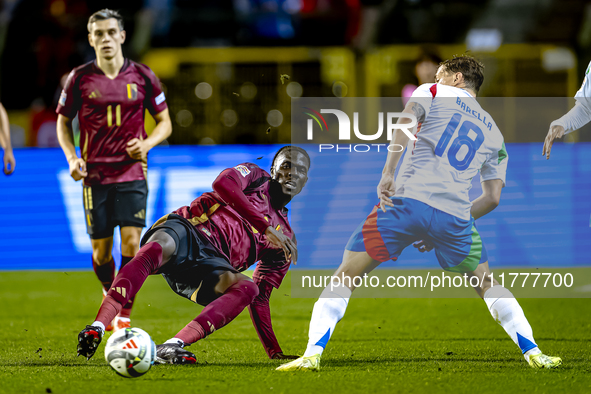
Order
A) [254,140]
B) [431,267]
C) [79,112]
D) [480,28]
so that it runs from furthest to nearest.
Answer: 1. [480,28]
2. [254,140]
3. [79,112]
4. [431,267]

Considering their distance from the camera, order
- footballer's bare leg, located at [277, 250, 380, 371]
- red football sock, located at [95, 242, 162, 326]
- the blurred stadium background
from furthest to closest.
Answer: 1. the blurred stadium background
2. footballer's bare leg, located at [277, 250, 380, 371]
3. red football sock, located at [95, 242, 162, 326]

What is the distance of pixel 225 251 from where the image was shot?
14.6 feet

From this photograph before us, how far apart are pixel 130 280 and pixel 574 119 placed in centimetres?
284

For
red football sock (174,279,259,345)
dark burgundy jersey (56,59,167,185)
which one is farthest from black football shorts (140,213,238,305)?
dark burgundy jersey (56,59,167,185)

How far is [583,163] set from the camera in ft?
23.8

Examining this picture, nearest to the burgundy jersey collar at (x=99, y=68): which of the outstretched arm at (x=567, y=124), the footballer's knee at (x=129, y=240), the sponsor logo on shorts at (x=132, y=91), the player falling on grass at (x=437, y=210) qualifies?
the sponsor logo on shorts at (x=132, y=91)

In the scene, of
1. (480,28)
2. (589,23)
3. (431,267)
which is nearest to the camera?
(431,267)

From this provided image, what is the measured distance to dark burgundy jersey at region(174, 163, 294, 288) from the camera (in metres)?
4.40

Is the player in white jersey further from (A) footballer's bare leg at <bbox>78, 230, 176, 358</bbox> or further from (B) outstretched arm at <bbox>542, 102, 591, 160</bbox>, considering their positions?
(A) footballer's bare leg at <bbox>78, 230, 176, 358</bbox>

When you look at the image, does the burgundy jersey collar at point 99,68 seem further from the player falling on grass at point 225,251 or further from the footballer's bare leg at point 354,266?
the footballer's bare leg at point 354,266

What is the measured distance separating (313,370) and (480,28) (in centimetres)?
859

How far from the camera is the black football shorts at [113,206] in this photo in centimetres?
547

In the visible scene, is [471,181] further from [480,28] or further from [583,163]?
[480,28]

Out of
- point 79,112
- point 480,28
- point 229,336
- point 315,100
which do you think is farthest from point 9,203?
point 480,28
